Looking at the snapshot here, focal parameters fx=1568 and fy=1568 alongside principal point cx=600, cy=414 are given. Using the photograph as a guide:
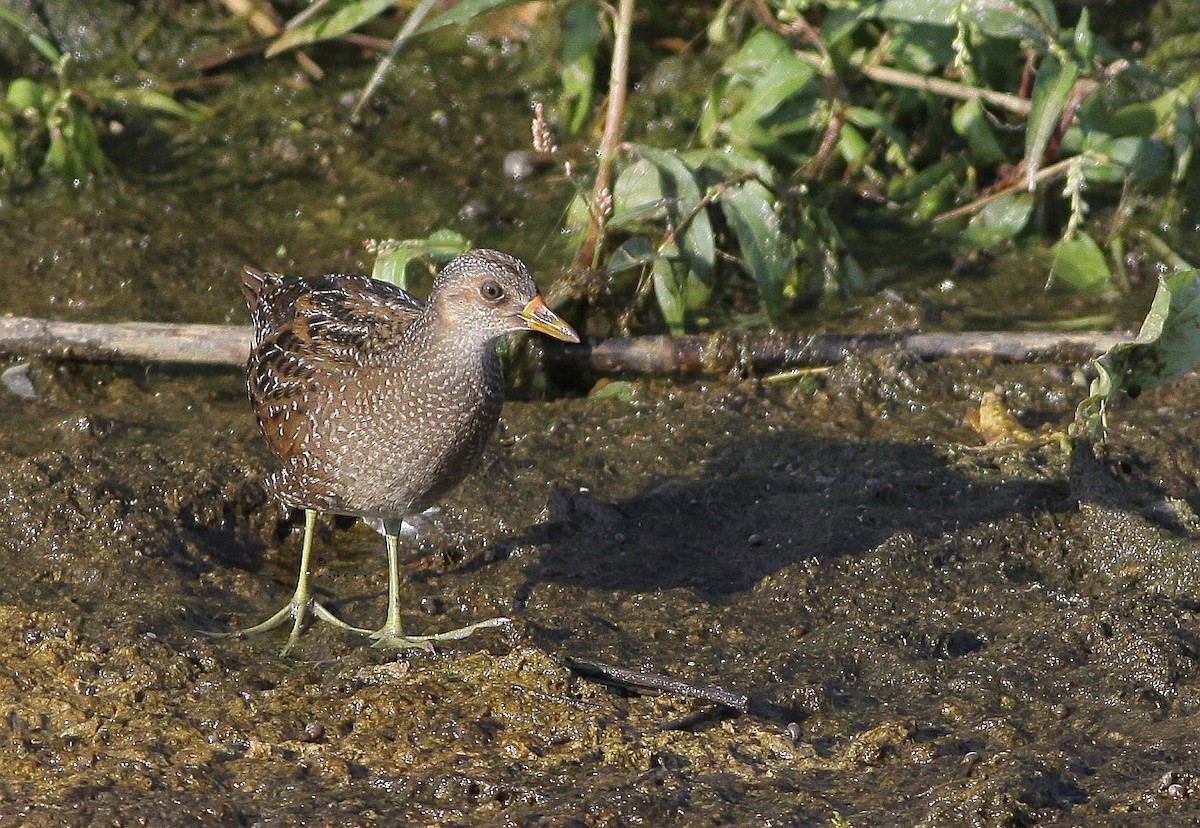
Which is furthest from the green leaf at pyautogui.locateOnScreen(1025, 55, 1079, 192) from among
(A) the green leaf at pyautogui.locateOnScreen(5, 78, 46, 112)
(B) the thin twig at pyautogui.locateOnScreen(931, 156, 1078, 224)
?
(A) the green leaf at pyautogui.locateOnScreen(5, 78, 46, 112)

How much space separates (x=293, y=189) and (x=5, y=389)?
6.22 feet

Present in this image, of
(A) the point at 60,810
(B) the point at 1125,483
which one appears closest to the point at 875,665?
(B) the point at 1125,483

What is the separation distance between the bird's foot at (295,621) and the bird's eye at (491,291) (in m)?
1.03

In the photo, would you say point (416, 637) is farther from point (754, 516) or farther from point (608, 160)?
point (608, 160)

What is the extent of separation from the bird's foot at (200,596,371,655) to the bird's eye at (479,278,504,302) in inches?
40.5

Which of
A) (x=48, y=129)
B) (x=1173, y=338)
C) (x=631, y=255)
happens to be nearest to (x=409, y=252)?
(x=631, y=255)

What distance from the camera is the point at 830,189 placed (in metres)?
6.81

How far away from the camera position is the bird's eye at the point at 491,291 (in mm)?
4273

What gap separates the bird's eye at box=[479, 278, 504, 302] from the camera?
427 centimetres

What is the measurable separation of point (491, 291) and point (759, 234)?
6.35ft

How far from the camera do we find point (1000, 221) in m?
6.60

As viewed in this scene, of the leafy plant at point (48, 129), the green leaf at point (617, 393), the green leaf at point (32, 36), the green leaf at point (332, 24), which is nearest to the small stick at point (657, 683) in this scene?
the green leaf at point (617, 393)

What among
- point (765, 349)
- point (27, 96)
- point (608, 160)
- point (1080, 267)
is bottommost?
point (765, 349)

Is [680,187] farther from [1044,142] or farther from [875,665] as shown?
[875,665]
